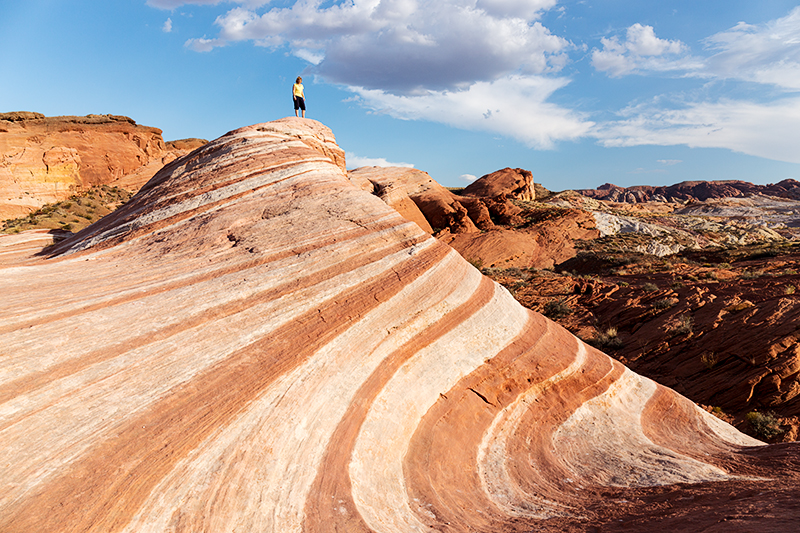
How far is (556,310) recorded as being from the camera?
1762 cm

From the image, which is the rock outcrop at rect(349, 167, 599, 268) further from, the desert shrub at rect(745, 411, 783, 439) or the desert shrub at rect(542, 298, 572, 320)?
the desert shrub at rect(745, 411, 783, 439)

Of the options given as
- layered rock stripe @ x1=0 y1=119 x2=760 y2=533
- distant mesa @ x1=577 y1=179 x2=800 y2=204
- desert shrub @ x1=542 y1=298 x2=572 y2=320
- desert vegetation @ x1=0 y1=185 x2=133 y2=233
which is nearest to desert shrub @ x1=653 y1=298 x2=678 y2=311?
desert shrub @ x1=542 y1=298 x2=572 y2=320

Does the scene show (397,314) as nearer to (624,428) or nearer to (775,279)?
(624,428)

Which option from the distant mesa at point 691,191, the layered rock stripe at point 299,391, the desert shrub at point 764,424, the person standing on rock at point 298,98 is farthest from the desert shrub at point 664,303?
the distant mesa at point 691,191

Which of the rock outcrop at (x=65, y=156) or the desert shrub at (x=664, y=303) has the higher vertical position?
the rock outcrop at (x=65, y=156)

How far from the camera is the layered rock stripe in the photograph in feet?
12.0

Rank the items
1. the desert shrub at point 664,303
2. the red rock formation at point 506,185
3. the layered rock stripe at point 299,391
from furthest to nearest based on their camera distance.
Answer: the red rock formation at point 506,185
the desert shrub at point 664,303
the layered rock stripe at point 299,391

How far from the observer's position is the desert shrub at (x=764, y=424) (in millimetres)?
9070

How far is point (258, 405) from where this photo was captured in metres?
4.43

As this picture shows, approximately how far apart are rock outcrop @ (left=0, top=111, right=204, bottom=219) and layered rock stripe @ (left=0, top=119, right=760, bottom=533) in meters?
35.4

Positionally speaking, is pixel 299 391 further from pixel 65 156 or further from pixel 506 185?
pixel 506 185

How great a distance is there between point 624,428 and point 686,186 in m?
170

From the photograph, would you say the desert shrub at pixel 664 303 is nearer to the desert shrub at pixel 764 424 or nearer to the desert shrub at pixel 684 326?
the desert shrub at pixel 684 326

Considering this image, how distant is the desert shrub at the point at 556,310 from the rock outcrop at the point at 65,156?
3651 centimetres
